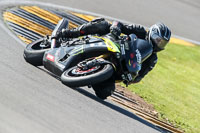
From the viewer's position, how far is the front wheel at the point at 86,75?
598 centimetres

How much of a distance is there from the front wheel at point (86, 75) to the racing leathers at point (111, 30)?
31.2 inches

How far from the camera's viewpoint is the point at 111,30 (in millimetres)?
6766

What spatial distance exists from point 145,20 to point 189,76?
137 inches

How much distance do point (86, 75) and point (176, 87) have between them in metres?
5.32

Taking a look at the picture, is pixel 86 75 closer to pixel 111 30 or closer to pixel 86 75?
pixel 86 75

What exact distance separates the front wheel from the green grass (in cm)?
239

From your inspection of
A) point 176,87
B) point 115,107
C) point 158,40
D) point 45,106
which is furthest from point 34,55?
point 176,87

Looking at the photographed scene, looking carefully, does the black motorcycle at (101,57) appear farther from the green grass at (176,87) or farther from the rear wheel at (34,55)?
the green grass at (176,87)

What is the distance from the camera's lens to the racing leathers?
686cm

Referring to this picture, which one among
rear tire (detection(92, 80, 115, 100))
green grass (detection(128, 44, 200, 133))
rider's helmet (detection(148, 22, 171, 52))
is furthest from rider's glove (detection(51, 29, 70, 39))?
green grass (detection(128, 44, 200, 133))

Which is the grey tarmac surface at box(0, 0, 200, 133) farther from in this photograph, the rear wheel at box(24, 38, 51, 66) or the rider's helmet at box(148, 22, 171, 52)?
the rider's helmet at box(148, 22, 171, 52)

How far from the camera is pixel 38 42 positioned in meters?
7.62

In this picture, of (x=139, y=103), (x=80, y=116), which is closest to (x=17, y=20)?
(x=139, y=103)

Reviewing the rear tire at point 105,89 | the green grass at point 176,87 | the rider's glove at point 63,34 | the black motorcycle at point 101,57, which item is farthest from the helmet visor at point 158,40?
the green grass at point 176,87
